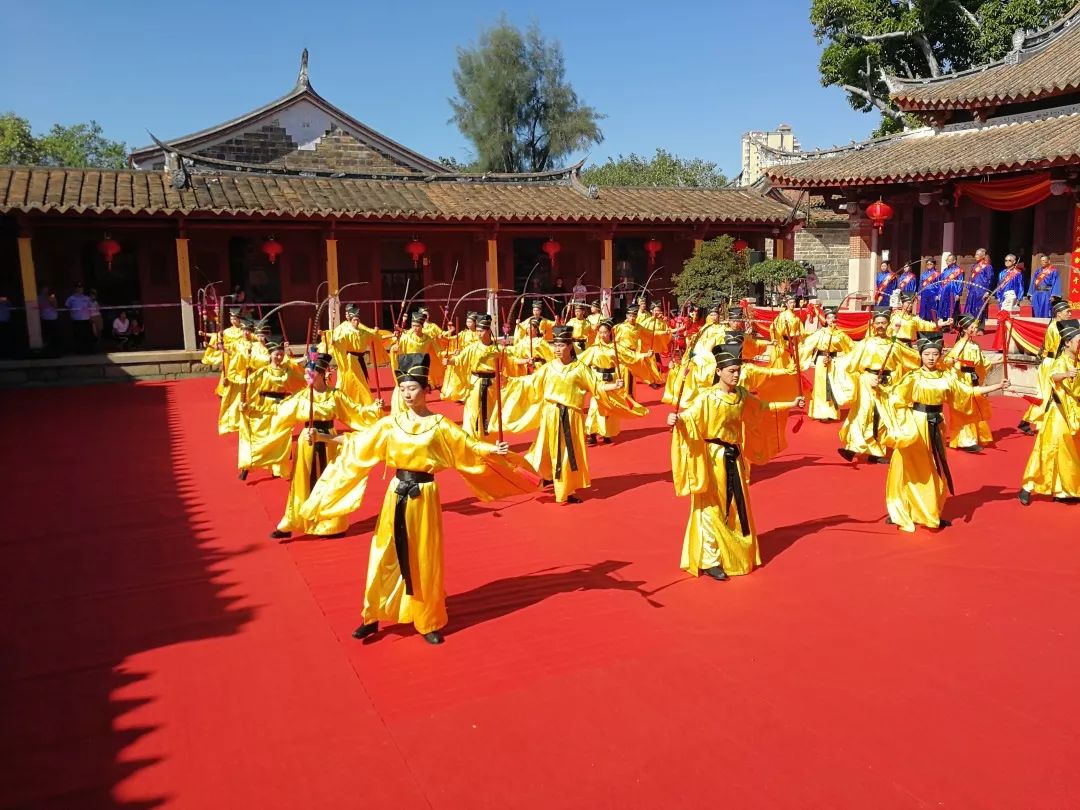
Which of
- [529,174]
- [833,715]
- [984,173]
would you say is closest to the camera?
[833,715]

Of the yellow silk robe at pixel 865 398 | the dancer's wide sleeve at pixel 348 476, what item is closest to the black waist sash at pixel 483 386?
the dancer's wide sleeve at pixel 348 476

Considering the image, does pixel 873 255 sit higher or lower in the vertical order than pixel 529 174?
lower

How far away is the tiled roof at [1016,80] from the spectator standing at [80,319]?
1577cm

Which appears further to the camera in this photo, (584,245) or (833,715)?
(584,245)

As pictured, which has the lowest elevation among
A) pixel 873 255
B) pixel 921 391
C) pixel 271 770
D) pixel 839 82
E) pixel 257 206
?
pixel 271 770

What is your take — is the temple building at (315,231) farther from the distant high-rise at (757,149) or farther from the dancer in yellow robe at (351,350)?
the distant high-rise at (757,149)

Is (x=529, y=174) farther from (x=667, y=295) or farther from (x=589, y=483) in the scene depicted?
(x=589, y=483)

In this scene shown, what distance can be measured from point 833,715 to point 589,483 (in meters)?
4.09

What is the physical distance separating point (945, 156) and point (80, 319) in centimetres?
1555

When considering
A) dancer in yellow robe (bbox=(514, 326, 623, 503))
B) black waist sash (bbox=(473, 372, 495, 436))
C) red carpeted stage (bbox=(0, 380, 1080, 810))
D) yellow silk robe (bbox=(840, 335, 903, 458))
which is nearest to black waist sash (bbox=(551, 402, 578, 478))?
dancer in yellow robe (bbox=(514, 326, 623, 503))

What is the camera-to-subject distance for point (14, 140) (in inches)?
1703

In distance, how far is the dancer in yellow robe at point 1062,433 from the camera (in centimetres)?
729

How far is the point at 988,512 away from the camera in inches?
290

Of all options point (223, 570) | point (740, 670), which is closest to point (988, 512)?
point (740, 670)
